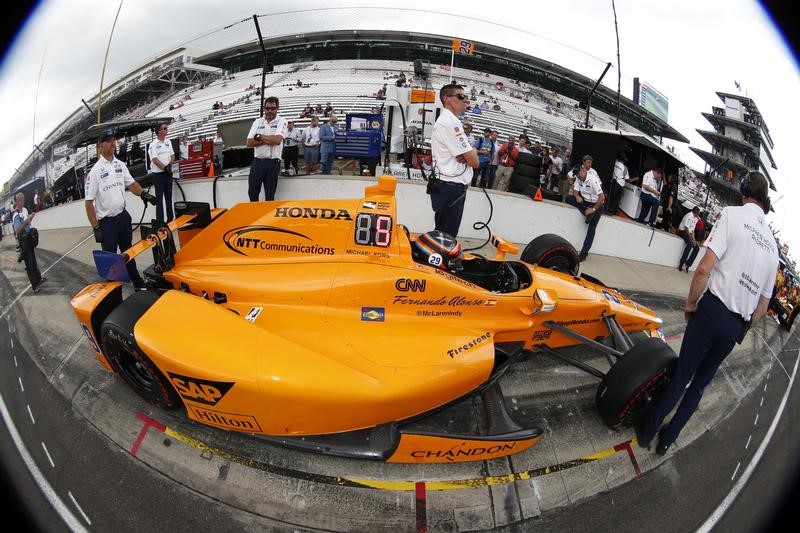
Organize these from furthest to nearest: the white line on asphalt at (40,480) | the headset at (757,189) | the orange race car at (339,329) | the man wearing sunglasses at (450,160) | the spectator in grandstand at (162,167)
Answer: the spectator in grandstand at (162,167)
the man wearing sunglasses at (450,160)
the orange race car at (339,329)
the headset at (757,189)
the white line on asphalt at (40,480)

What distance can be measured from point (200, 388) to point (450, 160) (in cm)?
303

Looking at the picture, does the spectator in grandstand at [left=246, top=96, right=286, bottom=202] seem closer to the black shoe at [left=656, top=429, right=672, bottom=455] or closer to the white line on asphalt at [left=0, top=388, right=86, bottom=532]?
the white line on asphalt at [left=0, top=388, right=86, bottom=532]

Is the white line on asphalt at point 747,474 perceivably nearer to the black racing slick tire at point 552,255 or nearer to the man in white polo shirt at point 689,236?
the black racing slick tire at point 552,255

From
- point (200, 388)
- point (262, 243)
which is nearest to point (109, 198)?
point (262, 243)

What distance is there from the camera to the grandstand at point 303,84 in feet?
9.05

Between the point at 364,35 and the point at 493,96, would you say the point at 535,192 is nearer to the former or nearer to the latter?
the point at 364,35

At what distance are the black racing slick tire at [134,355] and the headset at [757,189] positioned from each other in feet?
12.0

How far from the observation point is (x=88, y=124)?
2453mm

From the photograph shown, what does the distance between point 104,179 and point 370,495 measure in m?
3.59

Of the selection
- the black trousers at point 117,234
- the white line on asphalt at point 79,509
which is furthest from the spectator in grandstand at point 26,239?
the black trousers at point 117,234

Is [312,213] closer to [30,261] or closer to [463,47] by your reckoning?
[30,261]

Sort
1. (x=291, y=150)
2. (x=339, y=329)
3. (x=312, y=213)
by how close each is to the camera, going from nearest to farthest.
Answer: (x=339, y=329), (x=312, y=213), (x=291, y=150)

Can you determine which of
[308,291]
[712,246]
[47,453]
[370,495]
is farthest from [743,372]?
[47,453]

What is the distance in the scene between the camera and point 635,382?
272 centimetres
